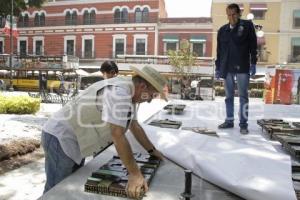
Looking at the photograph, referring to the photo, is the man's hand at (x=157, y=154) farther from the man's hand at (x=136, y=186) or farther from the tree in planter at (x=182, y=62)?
the tree in planter at (x=182, y=62)

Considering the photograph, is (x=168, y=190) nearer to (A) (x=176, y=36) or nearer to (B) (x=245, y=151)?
(B) (x=245, y=151)

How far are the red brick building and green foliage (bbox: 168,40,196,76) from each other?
2645 mm

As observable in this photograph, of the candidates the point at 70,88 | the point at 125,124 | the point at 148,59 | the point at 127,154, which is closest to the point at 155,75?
the point at 125,124

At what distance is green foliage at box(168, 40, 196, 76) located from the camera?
32.6 metres

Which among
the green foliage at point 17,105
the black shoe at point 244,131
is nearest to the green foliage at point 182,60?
the green foliage at point 17,105

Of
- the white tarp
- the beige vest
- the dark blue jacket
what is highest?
the dark blue jacket

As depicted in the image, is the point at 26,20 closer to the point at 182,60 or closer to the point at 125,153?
the point at 182,60

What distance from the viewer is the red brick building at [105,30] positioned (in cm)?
3584

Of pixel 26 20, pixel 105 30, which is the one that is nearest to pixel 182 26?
pixel 105 30

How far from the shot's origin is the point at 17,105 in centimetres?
1380

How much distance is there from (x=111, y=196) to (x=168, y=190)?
0.43 metres

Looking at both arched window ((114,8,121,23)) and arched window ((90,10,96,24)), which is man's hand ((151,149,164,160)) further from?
arched window ((90,10,96,24))

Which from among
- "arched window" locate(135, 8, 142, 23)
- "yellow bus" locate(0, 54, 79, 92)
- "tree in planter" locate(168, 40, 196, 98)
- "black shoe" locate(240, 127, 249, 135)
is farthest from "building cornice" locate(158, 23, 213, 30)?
"black shoe" locate(240, 127, 249, 135)

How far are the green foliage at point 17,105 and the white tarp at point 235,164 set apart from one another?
1109cm
